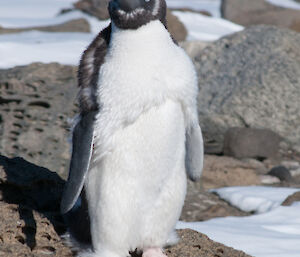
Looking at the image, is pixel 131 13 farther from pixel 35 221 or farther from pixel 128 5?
pixel 35 221

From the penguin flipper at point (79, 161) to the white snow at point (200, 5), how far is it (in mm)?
14093

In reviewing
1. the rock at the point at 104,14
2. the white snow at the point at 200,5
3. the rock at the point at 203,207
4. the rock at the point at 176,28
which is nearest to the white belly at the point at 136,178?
the rock at the point at 203,207

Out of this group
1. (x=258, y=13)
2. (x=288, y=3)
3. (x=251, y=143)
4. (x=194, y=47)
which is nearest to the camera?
(x=251, y=143)

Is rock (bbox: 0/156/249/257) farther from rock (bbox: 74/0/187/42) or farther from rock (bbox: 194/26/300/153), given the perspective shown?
rock (bbox: 74/0/187/42)

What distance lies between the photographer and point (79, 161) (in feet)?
10.6

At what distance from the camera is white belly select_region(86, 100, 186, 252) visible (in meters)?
3.28

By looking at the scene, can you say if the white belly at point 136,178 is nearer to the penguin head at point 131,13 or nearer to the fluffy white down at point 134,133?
the fluffy white down at point 134,133

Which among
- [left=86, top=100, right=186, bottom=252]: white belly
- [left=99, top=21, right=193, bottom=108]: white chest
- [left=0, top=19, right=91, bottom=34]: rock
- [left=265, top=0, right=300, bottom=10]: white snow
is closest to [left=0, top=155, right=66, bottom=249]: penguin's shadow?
[left=86, top=100, right=186, bottom=252]: white belly

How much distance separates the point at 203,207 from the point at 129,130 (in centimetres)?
274

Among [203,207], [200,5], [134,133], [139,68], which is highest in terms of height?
[139,68]

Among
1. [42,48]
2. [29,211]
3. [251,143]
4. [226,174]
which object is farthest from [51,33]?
[29,211]

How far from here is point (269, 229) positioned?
16.4 ft

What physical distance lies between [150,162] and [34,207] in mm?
795

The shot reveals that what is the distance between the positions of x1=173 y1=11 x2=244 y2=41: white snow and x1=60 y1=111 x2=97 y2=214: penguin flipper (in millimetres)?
9256
